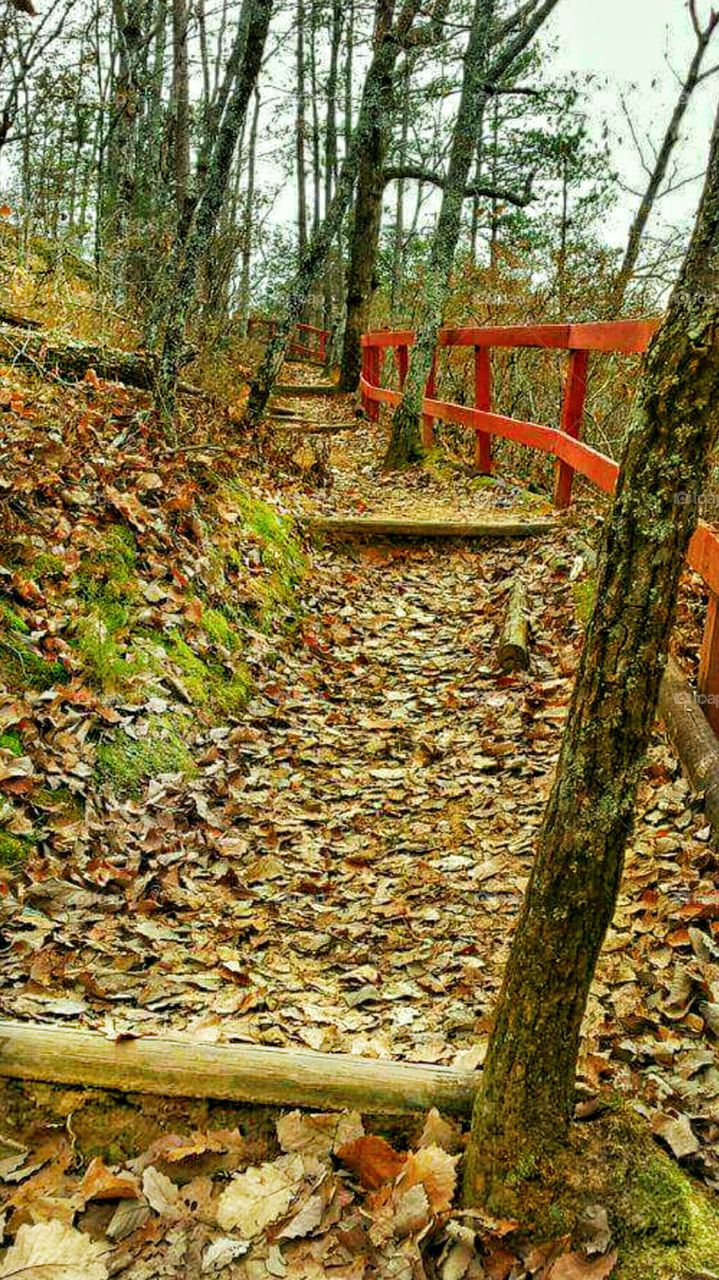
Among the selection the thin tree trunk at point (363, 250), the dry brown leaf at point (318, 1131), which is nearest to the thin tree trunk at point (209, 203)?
the dry brown leaf at point (318, 1131)

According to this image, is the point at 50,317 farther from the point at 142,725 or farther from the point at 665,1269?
the point at 665,1269

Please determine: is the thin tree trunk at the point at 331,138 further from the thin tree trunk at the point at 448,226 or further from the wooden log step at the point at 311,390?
the thin tree trunk at the point at 448,226

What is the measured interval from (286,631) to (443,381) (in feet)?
25.7

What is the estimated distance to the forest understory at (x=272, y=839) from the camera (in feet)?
7.64

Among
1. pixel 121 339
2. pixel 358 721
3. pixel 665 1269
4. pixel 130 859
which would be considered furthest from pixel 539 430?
pixel 665 1269

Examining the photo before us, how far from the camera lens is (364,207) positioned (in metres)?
15.2

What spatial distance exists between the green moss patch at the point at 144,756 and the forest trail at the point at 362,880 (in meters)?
0.10

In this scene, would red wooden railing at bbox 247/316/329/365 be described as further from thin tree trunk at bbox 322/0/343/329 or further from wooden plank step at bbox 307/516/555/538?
wooden plank step at bbox 307/516/555/538

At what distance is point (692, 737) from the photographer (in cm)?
383

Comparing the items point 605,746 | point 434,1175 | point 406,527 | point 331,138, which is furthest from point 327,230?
point 331,138

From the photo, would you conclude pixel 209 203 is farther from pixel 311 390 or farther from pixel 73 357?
pixel 311 390

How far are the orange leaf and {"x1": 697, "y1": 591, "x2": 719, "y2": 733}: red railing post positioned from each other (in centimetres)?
218

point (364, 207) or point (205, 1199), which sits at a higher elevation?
point (364, 207)

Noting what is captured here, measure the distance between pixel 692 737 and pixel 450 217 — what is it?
7127mm
